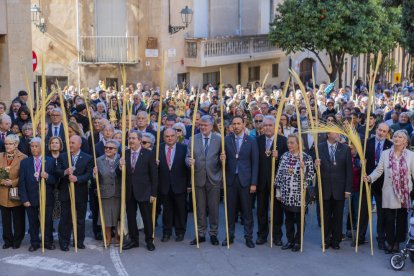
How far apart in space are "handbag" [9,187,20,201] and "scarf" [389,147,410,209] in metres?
4.98

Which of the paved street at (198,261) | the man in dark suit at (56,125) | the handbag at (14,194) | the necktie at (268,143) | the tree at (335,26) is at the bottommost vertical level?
the paved street at (198,261)

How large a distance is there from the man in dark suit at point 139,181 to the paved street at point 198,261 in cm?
42

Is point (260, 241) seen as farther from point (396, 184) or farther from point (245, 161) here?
point (396, 184)

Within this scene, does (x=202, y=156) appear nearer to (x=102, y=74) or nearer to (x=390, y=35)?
(x=102, y=74)

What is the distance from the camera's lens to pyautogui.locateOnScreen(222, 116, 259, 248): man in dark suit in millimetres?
9594

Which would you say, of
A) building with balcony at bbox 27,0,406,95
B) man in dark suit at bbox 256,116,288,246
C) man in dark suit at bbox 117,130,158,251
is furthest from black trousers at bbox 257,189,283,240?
building with balcony at bbox 27,0,406,95

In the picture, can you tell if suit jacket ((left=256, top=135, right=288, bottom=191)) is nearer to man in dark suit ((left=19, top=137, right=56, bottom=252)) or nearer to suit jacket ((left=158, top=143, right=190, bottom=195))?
suit jacket ((left=158, top=143, right=190, bottom=195))

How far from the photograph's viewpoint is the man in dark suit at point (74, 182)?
9320 mm

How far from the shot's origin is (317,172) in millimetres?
9438

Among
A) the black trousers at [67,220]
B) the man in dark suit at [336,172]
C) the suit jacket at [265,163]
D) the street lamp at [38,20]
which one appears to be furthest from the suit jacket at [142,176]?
the street lamp at [38,20]

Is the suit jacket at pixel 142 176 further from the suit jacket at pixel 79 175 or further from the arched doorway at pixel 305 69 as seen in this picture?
the arched doorway at pixel 305 69

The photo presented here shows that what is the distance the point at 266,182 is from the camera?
32.1 ft

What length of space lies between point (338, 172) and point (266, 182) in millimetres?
1025

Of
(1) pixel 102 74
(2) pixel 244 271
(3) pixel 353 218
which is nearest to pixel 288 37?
(1) pixel 102 74
